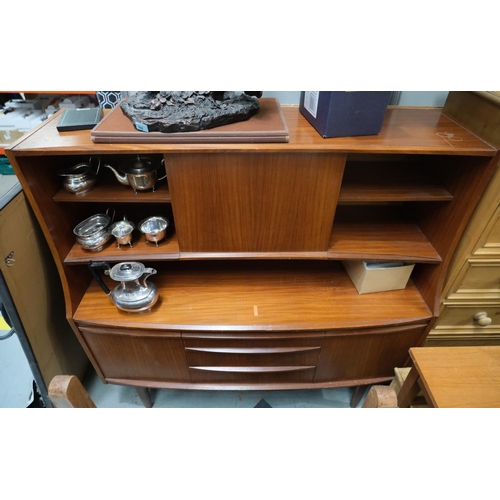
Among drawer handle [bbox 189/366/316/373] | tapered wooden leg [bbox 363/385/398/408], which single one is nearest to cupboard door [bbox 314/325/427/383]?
drawer handle [bbox 189/366/316/373]

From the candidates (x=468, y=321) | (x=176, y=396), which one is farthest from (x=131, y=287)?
(x=468, y=321)

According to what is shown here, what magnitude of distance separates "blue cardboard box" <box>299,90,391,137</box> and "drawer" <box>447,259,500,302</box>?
0.64m

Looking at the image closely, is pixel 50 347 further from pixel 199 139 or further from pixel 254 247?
pixel 199 139

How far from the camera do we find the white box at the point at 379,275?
116 centimetres

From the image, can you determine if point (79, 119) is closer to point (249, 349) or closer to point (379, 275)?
point (249, 349)

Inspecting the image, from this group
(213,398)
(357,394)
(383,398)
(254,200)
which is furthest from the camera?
(213,398)

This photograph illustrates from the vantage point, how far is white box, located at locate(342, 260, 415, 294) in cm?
116

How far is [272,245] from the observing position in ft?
3.43

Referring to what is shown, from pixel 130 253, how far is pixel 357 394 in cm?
112

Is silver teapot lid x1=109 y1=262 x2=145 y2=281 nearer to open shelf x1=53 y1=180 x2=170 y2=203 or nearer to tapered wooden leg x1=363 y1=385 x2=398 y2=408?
open shelf x1=53 y1=180 x2=170 y2=203

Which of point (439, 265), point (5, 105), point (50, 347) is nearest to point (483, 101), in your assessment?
point (439, 265)

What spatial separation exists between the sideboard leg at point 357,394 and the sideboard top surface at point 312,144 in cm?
101

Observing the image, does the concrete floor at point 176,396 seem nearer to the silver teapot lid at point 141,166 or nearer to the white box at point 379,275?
the white box at point 379,275

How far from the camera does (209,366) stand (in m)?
1.22
